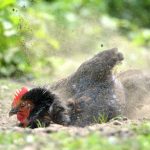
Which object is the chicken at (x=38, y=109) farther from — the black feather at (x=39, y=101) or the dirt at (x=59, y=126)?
the dirt at (x=59, y=126)

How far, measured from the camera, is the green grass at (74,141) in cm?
517

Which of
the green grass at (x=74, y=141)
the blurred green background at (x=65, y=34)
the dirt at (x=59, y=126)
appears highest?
the blurred green background at (x=65, y=34)

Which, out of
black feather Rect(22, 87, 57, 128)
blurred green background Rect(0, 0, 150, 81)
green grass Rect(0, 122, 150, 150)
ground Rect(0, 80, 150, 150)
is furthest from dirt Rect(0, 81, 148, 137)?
blurred green background Rect(0, 0, 150, 81)

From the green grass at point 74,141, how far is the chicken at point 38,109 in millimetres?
1359

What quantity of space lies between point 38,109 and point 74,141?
220 centimetres

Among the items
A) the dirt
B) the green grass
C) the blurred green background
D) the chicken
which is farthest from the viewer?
the blurred green background

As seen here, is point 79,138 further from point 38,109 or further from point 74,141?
point 38,109

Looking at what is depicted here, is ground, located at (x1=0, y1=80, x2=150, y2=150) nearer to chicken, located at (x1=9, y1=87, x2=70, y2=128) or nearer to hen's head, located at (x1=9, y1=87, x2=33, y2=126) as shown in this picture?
chicken, located at (x1=9, y1=87, x2=70, y2=128)

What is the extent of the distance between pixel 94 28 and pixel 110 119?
8.40 meters

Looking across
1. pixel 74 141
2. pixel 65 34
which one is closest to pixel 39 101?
pixel 74 141

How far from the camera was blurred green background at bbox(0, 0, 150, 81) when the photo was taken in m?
11.3

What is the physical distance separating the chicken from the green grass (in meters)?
1.36

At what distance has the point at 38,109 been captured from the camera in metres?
7.50

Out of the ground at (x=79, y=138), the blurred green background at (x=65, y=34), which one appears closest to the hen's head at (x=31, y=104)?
the ground at (x=79, y=138)
